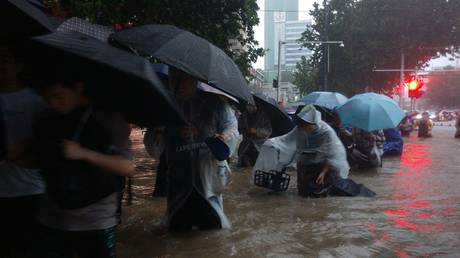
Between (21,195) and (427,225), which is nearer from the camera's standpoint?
(21,195)

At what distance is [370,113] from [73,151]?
8.60 meters

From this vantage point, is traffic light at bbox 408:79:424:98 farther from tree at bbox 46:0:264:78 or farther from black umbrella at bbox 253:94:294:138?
black umbrella at bbox 253:94:294:138

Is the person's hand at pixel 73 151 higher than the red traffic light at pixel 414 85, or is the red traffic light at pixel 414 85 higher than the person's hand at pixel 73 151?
the red traffic light at pixel 414 85

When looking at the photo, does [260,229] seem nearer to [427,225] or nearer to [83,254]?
[427,225]

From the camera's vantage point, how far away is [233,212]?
23.3 feet

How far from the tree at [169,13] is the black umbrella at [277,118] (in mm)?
1384

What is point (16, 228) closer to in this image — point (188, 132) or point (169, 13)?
point (188, 132)

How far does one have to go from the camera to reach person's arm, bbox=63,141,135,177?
2447 mm

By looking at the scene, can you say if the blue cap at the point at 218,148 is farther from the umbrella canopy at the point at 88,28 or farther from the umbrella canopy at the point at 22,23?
the umbrella canopy at the point at 22,23

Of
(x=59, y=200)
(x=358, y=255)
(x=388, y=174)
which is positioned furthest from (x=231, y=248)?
(x=388, y=174)

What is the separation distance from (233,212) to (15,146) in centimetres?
464

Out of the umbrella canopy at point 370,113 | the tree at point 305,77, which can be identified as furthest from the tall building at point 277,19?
the umbrella canopy at point 370,113

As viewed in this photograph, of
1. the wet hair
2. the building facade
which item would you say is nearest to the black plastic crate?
the wet hair

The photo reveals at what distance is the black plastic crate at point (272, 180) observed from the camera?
804cm
